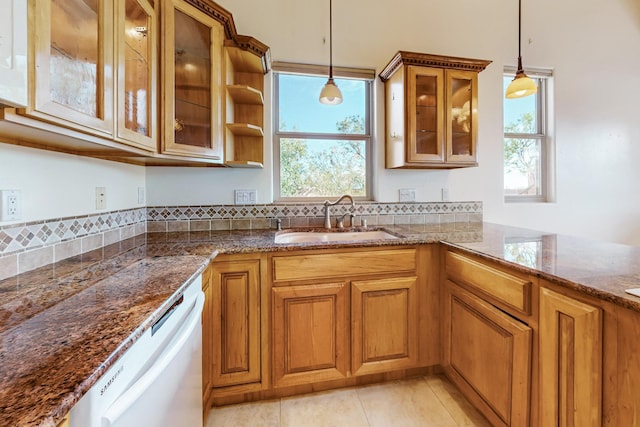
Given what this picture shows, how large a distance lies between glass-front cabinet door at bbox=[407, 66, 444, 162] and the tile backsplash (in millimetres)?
444

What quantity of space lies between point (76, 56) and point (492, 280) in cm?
174

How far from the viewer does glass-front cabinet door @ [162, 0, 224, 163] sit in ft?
4.66

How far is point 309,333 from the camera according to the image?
5.08ft

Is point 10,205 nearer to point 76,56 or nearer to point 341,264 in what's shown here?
point 76,56

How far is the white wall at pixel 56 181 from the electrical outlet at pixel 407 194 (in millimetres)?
1889

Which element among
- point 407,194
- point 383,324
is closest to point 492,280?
point 383,324

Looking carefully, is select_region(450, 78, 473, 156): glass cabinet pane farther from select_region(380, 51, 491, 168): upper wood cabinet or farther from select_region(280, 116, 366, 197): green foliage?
select_region(280, 116, 366, 197): green foliage

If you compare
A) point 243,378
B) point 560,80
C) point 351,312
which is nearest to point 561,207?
point 560,80

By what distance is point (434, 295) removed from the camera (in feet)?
5.50

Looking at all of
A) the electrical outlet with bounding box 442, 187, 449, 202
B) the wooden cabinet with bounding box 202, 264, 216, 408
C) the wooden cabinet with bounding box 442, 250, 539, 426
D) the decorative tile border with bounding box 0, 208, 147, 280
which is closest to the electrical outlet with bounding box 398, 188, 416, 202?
the electrical outlet with bounding box 442, 187, 449, 202

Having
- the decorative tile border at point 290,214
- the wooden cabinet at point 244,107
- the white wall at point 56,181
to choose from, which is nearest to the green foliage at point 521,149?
the decorative tile border at point 290,214

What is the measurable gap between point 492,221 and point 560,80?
137 centimetres

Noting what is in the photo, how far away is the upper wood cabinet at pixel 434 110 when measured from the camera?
1979 millimetres

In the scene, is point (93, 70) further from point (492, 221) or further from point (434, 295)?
point (492, 221)
